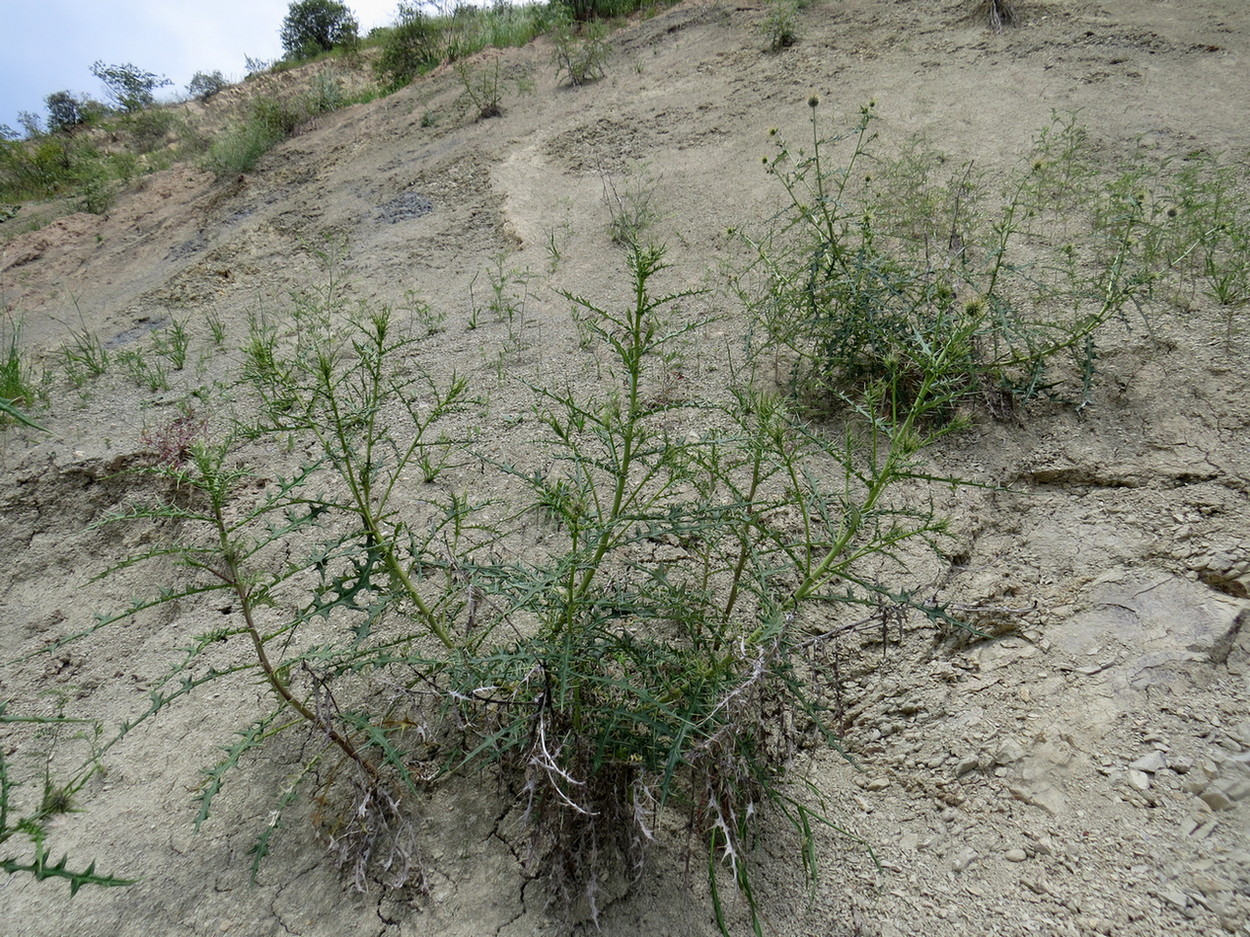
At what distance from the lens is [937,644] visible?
195cm

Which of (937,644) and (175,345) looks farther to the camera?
(175,345)

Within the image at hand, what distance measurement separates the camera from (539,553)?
92.6 inches

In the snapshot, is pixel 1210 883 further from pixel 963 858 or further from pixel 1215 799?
pixel 963 858

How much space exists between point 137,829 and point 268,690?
432 millimetres

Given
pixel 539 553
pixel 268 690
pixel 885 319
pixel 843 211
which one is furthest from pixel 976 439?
pixel 268 690

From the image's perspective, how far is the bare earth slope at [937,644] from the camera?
4.99 feet

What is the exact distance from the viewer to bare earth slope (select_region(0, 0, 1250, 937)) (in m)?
1.52

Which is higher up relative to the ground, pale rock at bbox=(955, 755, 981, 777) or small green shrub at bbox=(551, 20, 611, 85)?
small green shrub at bbox=(551, 20, 611, 85)

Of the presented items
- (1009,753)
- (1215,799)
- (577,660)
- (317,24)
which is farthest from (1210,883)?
(317,24)

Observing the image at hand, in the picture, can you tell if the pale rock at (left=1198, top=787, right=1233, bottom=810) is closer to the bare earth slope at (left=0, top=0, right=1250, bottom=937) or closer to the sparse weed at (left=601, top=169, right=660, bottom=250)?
the bare earth slope at (left=0, top=0, right=1250, bottom=937)

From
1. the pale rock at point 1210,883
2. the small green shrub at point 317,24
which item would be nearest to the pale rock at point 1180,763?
the pale rock at point 1210,883

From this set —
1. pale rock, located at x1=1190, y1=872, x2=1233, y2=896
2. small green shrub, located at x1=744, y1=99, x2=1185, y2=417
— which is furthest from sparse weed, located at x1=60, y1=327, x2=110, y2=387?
pale rock, located at x1=1190, y1=872, x2=1233, y2=896

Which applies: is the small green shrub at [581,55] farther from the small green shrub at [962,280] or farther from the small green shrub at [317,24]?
the small green shrub at [317,24]

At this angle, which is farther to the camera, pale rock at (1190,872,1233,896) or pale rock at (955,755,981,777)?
pale rock at (955,755,981,777)
